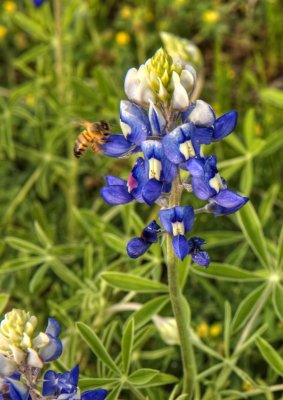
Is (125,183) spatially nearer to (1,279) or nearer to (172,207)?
(172,207)

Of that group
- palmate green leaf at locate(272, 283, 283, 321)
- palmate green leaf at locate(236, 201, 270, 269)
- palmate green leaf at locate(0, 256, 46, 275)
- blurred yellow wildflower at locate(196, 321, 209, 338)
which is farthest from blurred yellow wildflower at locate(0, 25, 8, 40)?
palmate green leaf at locate(272, 283, 283, 321)

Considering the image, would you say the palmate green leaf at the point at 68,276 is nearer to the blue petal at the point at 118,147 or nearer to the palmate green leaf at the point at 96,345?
the palmate green leaf at the point at 96,345

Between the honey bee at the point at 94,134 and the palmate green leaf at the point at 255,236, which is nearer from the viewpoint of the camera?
the honey bee at the point at 94,134

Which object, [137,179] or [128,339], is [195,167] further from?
[128,339]

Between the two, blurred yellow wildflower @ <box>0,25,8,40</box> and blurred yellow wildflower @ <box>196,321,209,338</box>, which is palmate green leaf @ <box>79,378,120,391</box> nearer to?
blurred yellow wildflower @ <box>196,321,209,338</box>

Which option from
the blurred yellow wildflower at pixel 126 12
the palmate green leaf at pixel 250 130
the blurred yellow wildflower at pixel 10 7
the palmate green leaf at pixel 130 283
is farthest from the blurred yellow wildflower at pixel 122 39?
the palmate green leaf at pixel 130 283

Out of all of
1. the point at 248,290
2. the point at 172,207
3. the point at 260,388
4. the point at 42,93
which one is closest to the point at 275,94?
the point at 248,290
